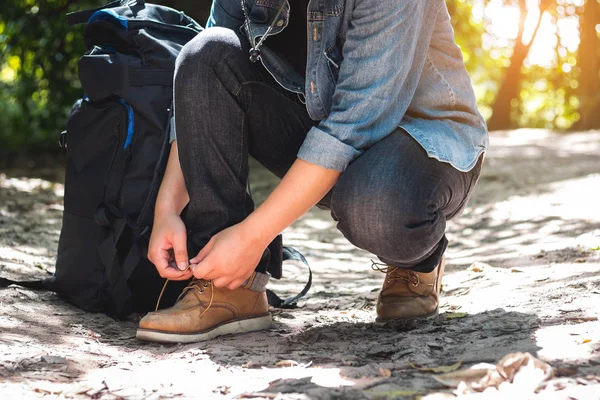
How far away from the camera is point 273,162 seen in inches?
85.0

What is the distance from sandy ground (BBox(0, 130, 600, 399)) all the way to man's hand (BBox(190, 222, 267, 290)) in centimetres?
19

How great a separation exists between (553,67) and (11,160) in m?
10.1

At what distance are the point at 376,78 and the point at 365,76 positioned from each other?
1.1 inches

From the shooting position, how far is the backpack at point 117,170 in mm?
2186

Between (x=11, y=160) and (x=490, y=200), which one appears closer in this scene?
(x=490, y=200)

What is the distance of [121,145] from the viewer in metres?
2.24

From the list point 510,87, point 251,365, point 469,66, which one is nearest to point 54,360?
point 251,365

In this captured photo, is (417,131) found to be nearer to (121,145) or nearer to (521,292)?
(521,292)

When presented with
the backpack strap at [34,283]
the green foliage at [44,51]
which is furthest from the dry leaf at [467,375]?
the green foliage at [44,51]

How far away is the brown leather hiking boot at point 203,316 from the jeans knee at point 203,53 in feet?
1.84

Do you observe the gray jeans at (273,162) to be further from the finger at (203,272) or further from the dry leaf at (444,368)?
the dry leaf at (444,368)

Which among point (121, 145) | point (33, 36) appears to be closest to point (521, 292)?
point (121, 145)

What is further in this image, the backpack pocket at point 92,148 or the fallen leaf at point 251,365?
the backpack pocket at point 92,148

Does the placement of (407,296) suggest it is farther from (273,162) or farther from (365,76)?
(365,76)
